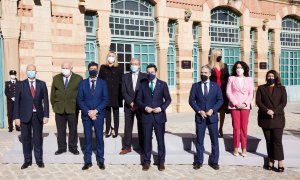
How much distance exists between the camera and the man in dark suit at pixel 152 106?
19.8 ft

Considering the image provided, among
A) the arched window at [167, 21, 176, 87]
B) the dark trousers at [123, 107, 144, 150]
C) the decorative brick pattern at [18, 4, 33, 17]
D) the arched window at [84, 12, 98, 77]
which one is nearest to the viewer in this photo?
the dark trousers at [123, 107, 144, 150]

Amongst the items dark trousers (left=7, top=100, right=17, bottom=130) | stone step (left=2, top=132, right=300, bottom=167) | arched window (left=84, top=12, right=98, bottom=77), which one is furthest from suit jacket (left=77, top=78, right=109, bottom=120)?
arched window (left=84, top=12, right=98, bottom=77)

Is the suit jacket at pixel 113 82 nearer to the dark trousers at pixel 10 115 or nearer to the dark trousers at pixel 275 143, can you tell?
the dark trousers at pixel 275 143

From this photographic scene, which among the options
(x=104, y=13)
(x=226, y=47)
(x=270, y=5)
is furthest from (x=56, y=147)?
(x=270, y=5)

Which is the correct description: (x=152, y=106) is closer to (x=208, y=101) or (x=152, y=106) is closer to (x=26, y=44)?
(x=208, y=101)

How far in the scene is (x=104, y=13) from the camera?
12.5 m

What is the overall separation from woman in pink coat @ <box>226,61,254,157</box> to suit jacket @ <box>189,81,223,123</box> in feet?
1.37

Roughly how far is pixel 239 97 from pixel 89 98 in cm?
286

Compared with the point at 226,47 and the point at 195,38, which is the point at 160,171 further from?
the point at 226,47

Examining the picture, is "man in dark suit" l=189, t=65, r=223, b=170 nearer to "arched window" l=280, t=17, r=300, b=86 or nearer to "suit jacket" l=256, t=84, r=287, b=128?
"suit jacket" l=256, t=84, r=287, b=128

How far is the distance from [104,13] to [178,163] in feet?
25.1

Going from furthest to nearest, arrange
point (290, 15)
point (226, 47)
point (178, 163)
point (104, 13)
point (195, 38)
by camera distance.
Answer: point (290, 15) < point (226, 47) < point (195, 38) < point (104, 13) < point (178, 163)

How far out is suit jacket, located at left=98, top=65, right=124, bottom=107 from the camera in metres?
6.92

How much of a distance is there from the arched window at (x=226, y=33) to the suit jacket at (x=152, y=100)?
9970 millimetres
